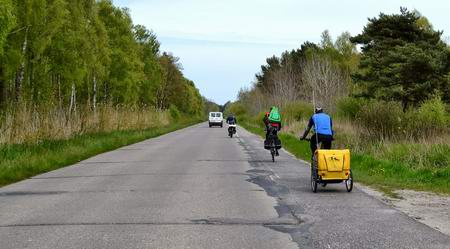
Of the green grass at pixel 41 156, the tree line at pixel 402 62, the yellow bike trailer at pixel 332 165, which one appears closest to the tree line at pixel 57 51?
the green grass at pixel 41 156

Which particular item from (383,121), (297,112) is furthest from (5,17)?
(297,112)

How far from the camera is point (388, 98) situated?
3177 centimetres

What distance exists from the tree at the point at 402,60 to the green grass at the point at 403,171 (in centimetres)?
1307

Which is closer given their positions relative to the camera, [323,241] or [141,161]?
[323,241]

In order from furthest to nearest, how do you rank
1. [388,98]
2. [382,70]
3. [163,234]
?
1. [382,70]
2. [388,98]
3. [163,234]

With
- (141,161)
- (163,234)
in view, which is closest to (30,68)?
(141,161)

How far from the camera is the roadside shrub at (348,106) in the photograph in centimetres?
3425

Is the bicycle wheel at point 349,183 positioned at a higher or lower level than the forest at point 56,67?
lower

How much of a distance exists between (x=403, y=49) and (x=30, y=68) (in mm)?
19962

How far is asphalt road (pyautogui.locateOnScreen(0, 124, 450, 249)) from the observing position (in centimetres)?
671

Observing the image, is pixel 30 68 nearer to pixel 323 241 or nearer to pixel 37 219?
pixel 37 219

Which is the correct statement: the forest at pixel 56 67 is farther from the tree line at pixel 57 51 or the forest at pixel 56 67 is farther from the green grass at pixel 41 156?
the green grass at pixel 41 156

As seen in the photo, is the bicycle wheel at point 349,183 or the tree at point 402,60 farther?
the tree at point 402,60

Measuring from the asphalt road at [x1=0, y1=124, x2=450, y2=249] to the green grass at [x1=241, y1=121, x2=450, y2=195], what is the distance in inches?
55.6
